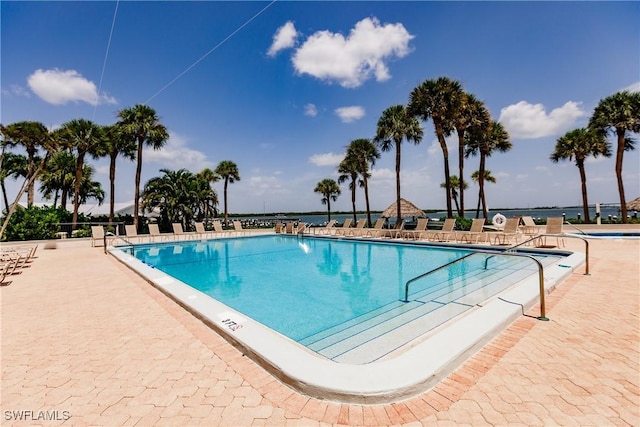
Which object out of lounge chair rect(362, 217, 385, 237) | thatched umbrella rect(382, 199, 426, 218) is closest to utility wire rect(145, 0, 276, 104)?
lounge chair rect(362, 217, 385, 237)

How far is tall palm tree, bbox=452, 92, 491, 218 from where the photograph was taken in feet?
65.8

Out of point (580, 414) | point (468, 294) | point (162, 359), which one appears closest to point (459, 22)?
point (468, 294)

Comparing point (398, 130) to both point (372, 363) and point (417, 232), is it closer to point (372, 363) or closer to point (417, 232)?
point (417, 232)

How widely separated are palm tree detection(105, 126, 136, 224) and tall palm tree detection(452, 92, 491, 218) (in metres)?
25.9

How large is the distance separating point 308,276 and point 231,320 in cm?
504

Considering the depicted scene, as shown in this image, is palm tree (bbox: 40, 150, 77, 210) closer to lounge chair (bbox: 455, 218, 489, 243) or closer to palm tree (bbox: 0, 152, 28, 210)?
palm tree (bbox: 0, 152, 28, 210)

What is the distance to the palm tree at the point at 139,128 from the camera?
2265 cm

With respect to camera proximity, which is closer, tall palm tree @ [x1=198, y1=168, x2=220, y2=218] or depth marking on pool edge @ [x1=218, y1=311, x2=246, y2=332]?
depth marking on pool edge @ [x1=218, y1=311, x2=246, y2=332]

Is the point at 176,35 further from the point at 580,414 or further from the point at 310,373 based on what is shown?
the point at 580,414

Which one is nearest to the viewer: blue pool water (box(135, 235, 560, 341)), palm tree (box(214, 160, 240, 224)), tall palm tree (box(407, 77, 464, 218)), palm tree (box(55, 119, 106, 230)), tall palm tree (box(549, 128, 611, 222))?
blue pool water (box(135, 235, 560, 341))

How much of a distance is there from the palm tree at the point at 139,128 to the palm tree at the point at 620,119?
35051 mm

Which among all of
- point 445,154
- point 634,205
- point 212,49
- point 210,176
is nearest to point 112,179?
point 210,176

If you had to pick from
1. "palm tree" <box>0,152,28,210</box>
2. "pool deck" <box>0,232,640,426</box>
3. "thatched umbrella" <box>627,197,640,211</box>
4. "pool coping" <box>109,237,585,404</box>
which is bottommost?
"pool deck" <box>0,232,640,426</box>

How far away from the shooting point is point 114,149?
80.0ft
